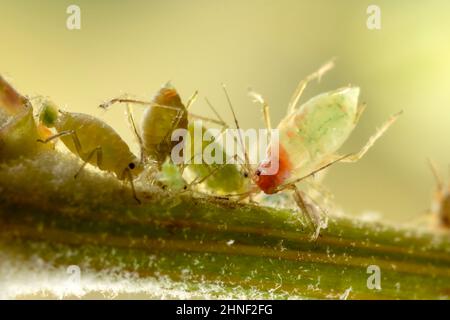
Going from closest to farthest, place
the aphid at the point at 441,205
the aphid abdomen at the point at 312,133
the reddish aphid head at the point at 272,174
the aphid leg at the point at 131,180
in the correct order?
the aphid leg at the point at 131,180 < the reddish aphid head at the point at 272,174 < the aphid abdomen at the point at 312,133 < the aphid at the point at 441,205

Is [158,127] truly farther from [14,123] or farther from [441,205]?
[441,205]

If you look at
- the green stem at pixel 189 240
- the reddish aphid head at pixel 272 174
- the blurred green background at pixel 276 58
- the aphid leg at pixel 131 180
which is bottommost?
the green stem at pixel 189 240

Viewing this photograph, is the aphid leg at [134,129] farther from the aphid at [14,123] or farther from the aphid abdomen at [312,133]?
the aphid abdomen at [312,133]

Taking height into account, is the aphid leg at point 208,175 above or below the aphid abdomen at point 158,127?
below

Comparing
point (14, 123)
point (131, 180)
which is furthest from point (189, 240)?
point (14, 123)

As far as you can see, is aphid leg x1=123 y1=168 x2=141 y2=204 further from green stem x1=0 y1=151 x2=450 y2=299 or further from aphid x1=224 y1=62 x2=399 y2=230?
aphid x1=224 y1=62 x2=399 y2=230

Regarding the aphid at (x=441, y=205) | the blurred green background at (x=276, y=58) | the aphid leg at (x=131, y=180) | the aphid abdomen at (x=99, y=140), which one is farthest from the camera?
the blurred green background at (x=276, y=58)

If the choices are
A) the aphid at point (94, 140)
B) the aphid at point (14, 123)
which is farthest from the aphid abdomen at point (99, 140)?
the aphid at point (14, 123)

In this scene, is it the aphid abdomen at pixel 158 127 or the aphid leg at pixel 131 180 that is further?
the aphid abdomen at pixel 158 127
